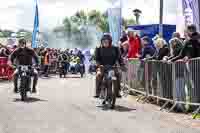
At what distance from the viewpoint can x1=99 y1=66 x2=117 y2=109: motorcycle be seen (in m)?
15.1

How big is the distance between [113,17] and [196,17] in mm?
12276

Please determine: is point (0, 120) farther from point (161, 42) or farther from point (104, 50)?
point (161, 42)

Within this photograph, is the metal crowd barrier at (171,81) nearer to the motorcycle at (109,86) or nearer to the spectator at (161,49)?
the spectator at (161,49)

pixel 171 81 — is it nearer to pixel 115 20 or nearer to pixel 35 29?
pixel 115 20

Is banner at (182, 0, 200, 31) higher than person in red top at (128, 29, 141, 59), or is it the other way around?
banner at (182, 0, 200, 31)

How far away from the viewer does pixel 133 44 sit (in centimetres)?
2019

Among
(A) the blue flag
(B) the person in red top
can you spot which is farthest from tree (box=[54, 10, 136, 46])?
(B) the person in red top

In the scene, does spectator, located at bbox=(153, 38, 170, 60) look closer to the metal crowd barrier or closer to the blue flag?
the metal crowd barrier

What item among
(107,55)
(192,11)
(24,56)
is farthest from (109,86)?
(24,56)

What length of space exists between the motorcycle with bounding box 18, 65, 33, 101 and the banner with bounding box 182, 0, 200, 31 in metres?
5.10

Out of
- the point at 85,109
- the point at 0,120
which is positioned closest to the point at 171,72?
the point at 85,109

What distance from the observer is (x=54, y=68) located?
135 ft

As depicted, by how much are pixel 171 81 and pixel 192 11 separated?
94.6 inches

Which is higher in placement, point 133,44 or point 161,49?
point 133,44
